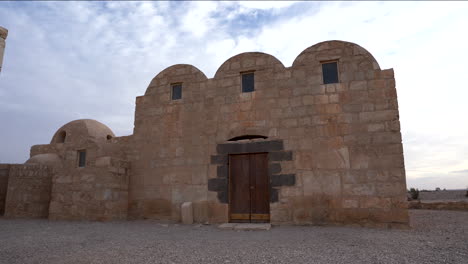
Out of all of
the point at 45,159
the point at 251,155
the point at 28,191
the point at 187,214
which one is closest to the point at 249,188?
the point at 251,155

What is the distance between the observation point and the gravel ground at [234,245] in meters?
4.06

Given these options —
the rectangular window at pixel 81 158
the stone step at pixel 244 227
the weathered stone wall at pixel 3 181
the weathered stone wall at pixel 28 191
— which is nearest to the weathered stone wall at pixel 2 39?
the stone step at pixel 244 227

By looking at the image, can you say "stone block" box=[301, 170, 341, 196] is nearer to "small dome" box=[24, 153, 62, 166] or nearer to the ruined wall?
the ruined wall

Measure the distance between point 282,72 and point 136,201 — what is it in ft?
18.1

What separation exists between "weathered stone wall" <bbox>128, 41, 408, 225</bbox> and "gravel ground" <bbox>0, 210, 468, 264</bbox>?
809mm

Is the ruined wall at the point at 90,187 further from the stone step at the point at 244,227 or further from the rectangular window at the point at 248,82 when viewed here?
the rectangular window at the point at 248,82

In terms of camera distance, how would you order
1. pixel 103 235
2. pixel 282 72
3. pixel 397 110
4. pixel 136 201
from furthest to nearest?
1. pixel 136 201
2. pixel 282 72
3. pixel 397 110
4. pixel 103 235

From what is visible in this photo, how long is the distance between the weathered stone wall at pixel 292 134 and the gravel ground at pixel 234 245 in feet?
2.65

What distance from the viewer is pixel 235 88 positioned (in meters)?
8.67

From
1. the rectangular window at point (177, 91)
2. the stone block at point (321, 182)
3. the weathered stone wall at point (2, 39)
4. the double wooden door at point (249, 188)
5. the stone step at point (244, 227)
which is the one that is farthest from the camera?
the rectangular window at point (177, 91)

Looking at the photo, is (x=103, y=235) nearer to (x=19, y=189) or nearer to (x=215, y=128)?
(x=215, y=128)

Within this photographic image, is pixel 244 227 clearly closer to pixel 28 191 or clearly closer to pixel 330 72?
pixel 330 72

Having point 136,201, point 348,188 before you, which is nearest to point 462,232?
point 348,188

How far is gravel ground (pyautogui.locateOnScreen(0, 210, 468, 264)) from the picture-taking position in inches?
160
